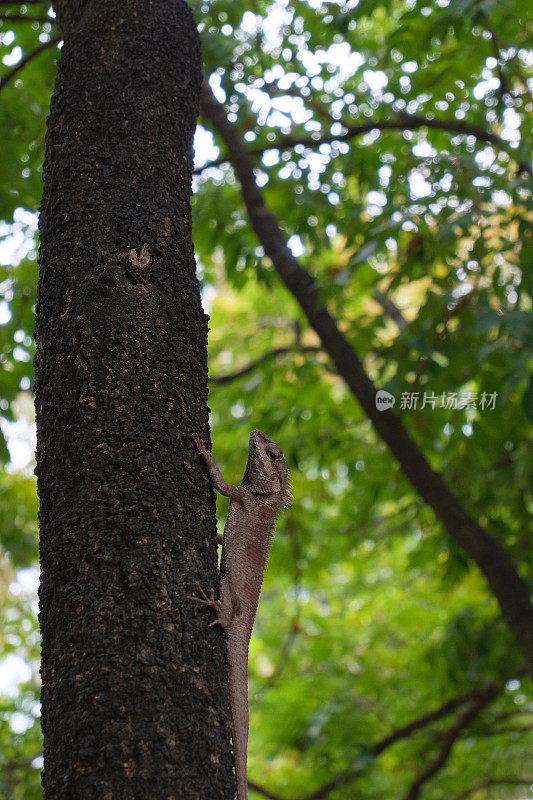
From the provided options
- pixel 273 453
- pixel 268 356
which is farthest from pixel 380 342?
pixel 273 453

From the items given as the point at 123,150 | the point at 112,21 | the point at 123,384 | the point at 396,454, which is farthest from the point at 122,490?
the point at 396,454

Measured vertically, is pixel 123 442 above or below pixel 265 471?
below

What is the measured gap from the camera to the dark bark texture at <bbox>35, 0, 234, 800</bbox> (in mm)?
1655

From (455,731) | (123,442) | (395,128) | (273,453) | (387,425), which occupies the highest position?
(395,128)

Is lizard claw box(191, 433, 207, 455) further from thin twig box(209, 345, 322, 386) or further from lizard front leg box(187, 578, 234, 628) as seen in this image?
thin twig box(209, 345, 322, 386)

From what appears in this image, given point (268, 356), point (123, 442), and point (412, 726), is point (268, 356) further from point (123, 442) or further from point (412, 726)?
point (123, 442)

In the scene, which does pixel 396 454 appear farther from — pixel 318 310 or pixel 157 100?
pixel 157 100

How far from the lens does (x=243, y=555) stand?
306 centimetres

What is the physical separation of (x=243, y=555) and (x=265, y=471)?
57cm

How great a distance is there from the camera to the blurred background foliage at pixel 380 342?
4.68 metres

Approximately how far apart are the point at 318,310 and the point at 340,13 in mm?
1878

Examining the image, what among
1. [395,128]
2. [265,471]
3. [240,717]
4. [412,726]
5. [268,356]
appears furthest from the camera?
[268,356]

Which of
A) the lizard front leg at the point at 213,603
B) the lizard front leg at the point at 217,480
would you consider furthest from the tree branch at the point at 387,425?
the lizard front leg at the point at 213,603

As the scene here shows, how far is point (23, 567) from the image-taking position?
22.5 ft
